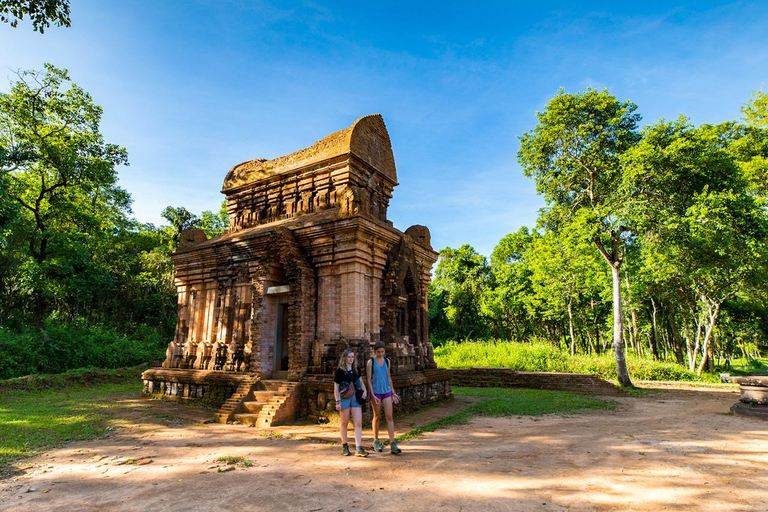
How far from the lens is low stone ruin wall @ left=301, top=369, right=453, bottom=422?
827 centimetres

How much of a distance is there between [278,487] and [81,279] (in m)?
17.7

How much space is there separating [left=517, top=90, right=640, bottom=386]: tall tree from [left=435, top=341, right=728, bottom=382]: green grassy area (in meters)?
2.18

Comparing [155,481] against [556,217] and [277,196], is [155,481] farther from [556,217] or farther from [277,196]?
[556,217]

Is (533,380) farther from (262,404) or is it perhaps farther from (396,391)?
(262,404)

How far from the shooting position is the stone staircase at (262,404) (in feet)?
26.6

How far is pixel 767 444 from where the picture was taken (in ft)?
21.3

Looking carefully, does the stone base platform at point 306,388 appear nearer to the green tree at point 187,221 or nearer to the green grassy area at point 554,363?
the green grassy area at point 554,363

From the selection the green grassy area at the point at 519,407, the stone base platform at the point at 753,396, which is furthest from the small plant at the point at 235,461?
the stone base platform at the point at 753,396

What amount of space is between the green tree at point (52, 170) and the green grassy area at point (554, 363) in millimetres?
17606

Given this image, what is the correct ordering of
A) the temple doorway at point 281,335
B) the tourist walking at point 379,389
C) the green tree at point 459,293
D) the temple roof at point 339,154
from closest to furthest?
the tourist walking at point 379,389, the temple doorway at point 281,335, the temple roof at point 339,154, the green tree at point 459,293

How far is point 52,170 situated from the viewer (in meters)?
18.2

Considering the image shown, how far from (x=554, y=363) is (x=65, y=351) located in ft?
67.4

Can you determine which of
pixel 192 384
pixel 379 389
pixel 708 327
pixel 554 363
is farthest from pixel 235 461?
pixel 708 327

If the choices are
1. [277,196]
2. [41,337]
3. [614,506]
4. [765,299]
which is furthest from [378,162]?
[765,299]
